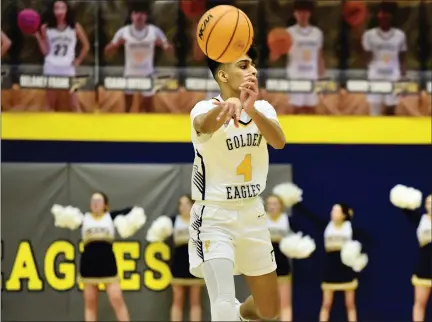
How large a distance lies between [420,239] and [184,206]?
276cm

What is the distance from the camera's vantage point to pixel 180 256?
965cm

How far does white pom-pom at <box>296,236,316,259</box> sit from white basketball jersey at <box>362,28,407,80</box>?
2357 millimetres

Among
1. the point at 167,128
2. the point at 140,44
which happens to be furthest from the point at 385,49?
the point at 140,44

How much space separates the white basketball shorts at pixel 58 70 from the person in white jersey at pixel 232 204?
5.84 meters

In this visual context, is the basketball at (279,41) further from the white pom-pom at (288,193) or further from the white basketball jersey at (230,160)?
the white basketball jersey at (230,160)

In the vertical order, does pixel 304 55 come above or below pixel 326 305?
above

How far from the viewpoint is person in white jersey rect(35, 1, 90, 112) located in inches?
404

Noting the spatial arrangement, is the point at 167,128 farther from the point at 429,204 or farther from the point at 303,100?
the point at 429,204

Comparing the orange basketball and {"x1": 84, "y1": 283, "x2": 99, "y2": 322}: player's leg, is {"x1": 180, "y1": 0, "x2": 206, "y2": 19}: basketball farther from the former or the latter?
{"x1": 84, "y1": 283, "x2": 99, "y2": 322}: player's leg

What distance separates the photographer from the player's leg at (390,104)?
34.3ft

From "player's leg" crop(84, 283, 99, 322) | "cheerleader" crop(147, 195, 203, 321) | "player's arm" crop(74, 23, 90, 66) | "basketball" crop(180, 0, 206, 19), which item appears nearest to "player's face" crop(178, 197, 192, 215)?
"cheerleader" crop(147, 195, 203, 321)

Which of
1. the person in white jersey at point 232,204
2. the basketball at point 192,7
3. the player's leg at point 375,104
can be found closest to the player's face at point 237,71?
the person in white jersey at point 232,204

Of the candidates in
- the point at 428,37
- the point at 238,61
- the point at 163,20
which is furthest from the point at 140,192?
the point at 238,61

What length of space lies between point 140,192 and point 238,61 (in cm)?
570
